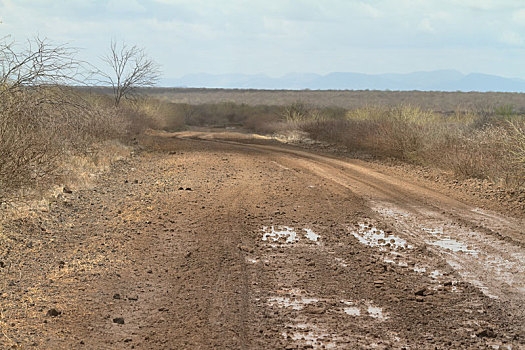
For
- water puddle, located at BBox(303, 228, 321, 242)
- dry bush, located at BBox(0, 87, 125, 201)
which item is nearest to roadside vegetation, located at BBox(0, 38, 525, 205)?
dry bush, located at BBox(0, 87, 125, 201)

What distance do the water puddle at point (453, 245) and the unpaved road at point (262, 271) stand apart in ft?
0.10

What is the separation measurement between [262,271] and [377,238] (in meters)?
2.50

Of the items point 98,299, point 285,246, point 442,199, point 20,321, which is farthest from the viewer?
point 442,199

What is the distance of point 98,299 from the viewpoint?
19.6 ft

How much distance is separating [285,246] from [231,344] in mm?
3414

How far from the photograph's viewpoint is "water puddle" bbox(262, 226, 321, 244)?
28.0 feet

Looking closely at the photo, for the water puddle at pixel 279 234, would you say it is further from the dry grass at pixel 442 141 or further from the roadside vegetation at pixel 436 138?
the dry grass at pixel 442 141

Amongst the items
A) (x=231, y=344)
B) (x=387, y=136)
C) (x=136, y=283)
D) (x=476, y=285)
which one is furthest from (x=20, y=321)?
(x=387, y=136)

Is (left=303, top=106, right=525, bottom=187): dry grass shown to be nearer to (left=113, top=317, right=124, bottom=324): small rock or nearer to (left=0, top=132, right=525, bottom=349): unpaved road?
(left=0, top=132, right=525, bottom=349): unpaved road

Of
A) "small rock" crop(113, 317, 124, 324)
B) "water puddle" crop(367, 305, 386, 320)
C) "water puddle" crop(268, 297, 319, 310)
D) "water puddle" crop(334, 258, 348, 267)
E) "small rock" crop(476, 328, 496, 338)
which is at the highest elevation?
"small rock" crop(476, 328, 496, 338)

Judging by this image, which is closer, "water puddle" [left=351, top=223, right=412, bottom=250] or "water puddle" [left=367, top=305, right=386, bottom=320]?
"water puddle" [left=367, top=305, right=386, bottom=320]

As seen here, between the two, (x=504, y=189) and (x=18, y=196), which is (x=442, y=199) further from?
(x=18, y=196)

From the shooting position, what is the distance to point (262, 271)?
6953mm

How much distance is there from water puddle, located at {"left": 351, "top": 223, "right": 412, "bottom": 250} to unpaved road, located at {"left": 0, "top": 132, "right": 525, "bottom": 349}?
34mm
